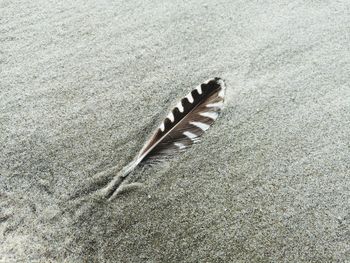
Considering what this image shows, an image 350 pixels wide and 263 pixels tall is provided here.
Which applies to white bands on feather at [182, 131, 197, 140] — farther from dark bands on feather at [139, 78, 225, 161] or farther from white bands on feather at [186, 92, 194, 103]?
white bands on feather at [186, 92, 194, 103]

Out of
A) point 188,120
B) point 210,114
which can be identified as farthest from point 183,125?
point 210,114

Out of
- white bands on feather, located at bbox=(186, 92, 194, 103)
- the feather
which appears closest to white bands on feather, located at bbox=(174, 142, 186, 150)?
the feather

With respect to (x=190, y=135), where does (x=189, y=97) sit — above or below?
above

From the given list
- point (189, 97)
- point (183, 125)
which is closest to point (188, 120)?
point (183, 125)

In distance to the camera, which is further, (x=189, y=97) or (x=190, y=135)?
(x=189, y=97)

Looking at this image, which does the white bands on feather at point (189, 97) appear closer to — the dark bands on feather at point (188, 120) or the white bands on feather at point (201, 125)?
the dark bands on feather at point (188, 120)

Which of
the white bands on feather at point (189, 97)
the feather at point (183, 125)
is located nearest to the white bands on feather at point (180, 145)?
the feather at point (183, 125)

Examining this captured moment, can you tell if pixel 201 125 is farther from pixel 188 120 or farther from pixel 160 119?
pixel 160 119
